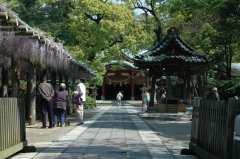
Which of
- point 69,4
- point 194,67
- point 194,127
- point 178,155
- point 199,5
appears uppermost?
point 69,4

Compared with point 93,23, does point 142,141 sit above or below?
below

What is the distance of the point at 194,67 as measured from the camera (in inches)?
909

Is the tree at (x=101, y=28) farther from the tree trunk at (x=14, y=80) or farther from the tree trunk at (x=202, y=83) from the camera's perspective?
the tree trunk at (x=14, y=80)

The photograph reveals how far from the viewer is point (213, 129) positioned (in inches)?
269

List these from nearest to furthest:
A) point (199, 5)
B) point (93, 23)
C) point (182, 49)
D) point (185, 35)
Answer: point (199, 5)
point (182, 49)
point (185, 35)
point (93, 23)

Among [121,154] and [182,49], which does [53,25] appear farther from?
[121,154]

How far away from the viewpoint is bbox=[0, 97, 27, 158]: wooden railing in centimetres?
707

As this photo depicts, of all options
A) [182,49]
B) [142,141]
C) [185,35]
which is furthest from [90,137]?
[185,35]

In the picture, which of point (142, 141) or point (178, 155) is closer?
point (178, 155)

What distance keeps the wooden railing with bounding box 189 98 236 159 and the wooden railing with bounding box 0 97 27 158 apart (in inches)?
135

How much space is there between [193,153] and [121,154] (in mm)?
1482

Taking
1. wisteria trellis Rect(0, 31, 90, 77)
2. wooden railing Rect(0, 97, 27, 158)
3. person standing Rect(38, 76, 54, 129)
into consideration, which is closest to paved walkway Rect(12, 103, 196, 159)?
wooden railing Rect(0, 97, 27, 158)

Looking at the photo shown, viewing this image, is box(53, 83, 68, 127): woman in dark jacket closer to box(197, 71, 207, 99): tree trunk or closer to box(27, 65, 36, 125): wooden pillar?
A: box(27, 65, 36, 125): wooden pillar

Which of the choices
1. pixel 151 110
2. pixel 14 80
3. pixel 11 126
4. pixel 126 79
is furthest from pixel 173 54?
pixel 126 79
